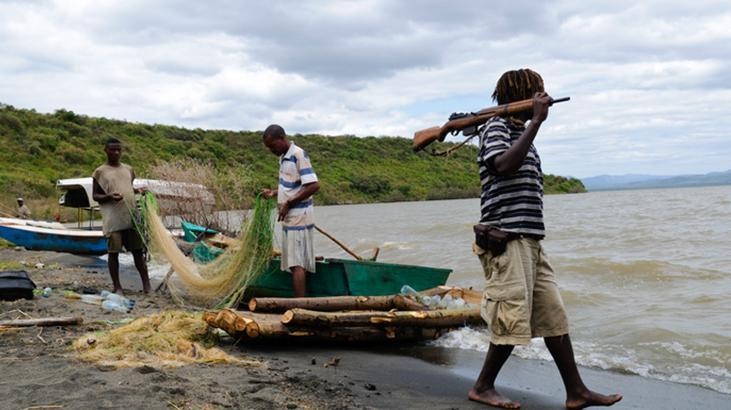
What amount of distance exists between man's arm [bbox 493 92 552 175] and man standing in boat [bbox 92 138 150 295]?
539 centimetres

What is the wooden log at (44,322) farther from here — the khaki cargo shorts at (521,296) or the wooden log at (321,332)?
the khaki cargo shorts at (521,296)

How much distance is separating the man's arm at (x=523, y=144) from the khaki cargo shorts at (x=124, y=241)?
18.4 feet

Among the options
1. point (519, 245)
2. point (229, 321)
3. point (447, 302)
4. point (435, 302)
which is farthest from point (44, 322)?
point (519, 245)

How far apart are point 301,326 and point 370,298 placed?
93 centimetres

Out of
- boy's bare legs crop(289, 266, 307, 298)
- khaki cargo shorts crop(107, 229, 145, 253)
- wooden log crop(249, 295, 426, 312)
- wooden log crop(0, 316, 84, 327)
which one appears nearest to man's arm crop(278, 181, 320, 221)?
boy's bare legs crop(289, 266, 307, 298)

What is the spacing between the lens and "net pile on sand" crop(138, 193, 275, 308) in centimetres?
681

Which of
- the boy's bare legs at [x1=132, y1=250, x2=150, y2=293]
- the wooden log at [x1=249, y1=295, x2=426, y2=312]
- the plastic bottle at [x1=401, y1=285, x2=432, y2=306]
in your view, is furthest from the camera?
the boy's bare legs at [x1=132, y1=250, x2=150, y2=293]

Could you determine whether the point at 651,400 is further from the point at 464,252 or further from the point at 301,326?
the point at 464,252

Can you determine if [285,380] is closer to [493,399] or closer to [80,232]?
[493,399]

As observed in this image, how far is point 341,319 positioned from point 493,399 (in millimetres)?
1742

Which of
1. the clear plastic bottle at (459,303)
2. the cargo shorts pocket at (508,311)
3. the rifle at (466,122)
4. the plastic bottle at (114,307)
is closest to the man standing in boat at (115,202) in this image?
the plastic bottle at (114,307)

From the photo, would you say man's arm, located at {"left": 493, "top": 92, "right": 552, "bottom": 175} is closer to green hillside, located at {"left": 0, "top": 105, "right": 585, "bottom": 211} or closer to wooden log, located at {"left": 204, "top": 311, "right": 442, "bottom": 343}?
wooden log, located at {"left": 204, "top": 311, "right": 442, "bottom": 343}

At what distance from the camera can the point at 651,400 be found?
4480 mm

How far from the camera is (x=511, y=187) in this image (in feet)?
11.9
